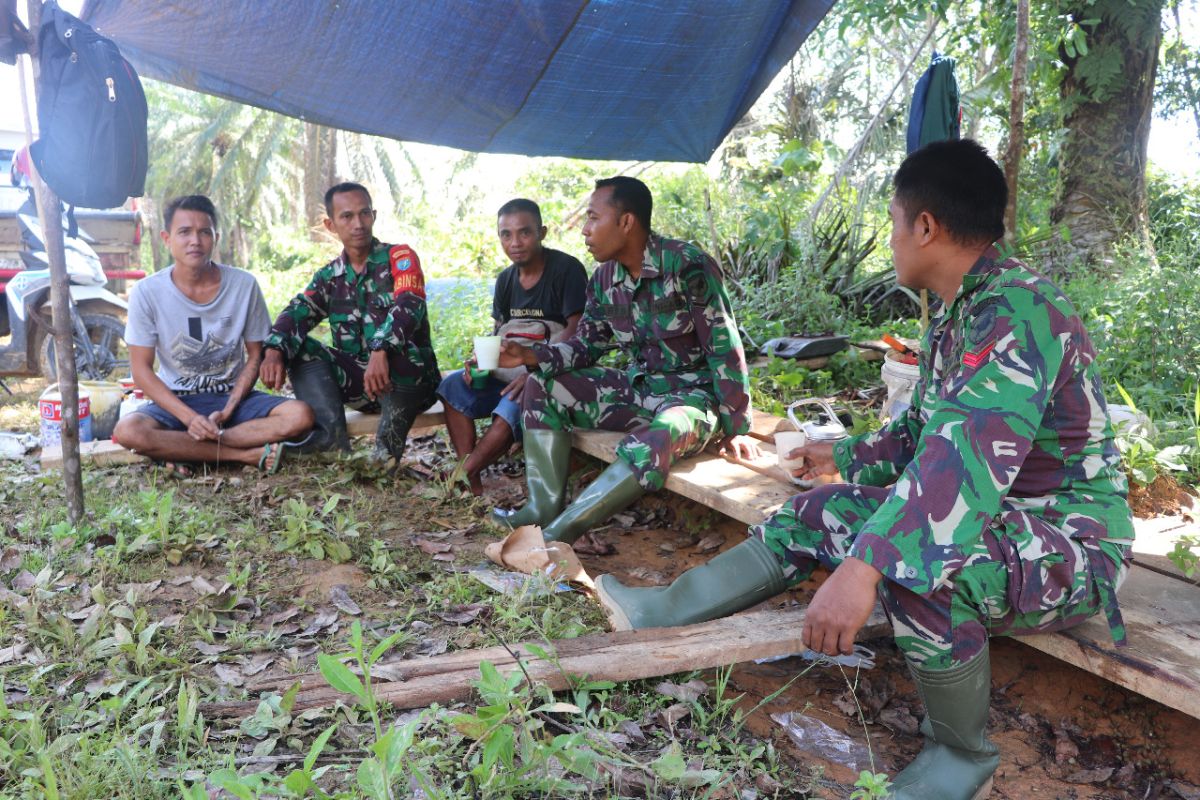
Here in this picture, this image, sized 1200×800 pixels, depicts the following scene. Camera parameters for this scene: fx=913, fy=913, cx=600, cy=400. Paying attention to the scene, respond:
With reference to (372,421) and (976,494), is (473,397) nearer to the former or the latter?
(372,421)

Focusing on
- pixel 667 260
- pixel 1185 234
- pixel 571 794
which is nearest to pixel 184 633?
pixel 571 794

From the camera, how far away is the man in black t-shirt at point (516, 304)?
486 cm

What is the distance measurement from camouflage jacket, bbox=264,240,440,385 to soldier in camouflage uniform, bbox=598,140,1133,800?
3.18m

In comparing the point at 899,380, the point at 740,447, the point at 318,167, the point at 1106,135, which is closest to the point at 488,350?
the point at 740,447

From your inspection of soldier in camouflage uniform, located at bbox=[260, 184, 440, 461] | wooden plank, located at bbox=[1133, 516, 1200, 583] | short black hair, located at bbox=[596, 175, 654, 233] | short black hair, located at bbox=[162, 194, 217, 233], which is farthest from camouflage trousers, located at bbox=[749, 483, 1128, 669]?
short black hair, located at bbox=[162, 194, 217, 233]

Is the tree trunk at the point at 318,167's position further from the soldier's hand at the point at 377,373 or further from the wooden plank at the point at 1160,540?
the wooden plank at the point at 1160,540

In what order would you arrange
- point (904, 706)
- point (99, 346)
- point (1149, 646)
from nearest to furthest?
point (1149, 646) < point (904, 706) < point (99, 346)

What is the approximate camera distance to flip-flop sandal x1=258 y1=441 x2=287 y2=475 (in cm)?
494

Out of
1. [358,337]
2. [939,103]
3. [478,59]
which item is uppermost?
[478,59]

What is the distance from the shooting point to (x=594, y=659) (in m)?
2.53

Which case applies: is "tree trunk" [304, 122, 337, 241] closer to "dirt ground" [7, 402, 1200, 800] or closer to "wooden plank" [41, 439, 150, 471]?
"wooden plank" [41, 439, 150, 471]

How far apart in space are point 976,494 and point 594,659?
1106 millimetres

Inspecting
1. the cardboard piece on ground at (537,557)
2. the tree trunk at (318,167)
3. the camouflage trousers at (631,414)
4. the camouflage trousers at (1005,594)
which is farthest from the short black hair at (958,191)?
the tree trunk at (318,167)

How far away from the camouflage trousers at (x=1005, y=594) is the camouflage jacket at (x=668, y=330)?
6.27 feet
